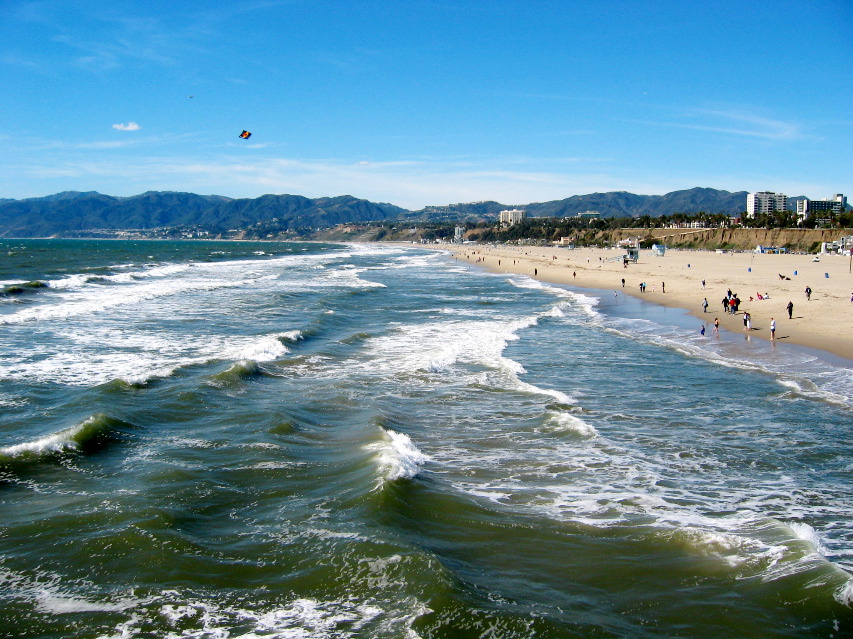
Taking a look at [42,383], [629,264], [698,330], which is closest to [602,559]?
[42,383]

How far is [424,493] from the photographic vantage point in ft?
32.7

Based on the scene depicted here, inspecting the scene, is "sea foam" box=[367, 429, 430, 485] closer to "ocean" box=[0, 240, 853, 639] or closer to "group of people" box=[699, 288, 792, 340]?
"ocean" box=[0, 240, 853, 639]

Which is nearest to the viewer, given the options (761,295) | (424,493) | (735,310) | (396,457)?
(424,493)

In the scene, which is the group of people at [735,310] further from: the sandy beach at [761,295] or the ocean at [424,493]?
the ocean at [424,493]

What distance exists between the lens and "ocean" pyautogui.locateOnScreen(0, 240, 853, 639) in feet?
22.6

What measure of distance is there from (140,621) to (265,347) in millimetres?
15902

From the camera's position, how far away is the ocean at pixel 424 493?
6879mm

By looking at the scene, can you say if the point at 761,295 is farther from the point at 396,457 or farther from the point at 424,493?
the point at 424,493

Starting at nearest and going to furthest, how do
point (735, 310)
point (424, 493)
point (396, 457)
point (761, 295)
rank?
point (424, 493)
point (396, 457)
point (735, 310)
point (761, 295)

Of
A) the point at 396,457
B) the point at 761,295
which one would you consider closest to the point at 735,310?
the point at 761,295

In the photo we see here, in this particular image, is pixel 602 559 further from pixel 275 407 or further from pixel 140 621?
pixel 275 407

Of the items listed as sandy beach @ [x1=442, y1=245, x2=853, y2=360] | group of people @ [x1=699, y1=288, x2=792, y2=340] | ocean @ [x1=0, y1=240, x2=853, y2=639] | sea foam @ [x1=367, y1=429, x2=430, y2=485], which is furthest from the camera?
sandy beach @ [x1=442, y1=245, x2=853, y2=360]

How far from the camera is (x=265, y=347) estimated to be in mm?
22109

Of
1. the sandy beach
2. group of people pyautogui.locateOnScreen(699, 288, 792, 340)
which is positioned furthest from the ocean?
the sandy beach
